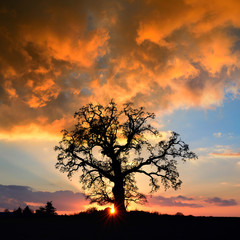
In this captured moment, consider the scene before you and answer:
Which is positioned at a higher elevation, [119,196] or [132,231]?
[119,196]

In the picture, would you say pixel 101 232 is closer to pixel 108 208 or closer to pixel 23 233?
pixel 23 233

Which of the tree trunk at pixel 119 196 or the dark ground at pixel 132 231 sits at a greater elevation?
the tree trunk at pixel 119 196

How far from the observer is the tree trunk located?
80.1ft

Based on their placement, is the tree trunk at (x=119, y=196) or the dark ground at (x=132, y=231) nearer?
the dark ground at (x=132, y=231)

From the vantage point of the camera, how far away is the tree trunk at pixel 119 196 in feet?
80.1

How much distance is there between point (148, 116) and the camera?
28.0m

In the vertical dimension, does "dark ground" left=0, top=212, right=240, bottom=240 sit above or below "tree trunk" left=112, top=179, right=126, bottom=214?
below

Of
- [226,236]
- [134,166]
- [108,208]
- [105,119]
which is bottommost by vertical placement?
[226,236]

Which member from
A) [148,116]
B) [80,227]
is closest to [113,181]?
[148,116]

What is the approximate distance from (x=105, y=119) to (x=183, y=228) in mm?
15777

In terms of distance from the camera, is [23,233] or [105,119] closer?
[23,233]

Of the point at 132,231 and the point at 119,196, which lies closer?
the point at 132,231

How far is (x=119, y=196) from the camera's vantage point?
2509 centimetres

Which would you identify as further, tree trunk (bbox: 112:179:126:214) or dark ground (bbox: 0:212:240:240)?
tree trunk (bbox: 112:179:126:214)
